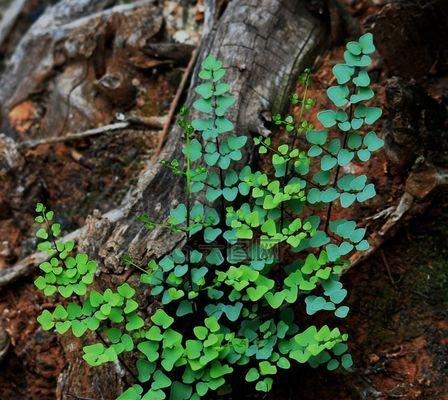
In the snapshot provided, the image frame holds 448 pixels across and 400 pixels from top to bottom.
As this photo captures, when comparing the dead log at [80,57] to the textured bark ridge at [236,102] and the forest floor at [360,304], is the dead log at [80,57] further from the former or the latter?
the textured bark ridge at [236,102]

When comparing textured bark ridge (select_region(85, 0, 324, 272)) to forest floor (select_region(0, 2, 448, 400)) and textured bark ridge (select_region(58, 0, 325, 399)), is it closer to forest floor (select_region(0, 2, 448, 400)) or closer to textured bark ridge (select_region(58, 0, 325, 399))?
textured bark ridge (select_region(58, 0, 325, 399))

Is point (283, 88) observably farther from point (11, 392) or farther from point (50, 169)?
point (11, 392)

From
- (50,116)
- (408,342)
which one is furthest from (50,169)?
(408,342)

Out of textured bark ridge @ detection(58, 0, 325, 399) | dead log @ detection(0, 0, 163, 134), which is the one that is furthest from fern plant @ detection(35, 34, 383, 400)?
dead log @ detection(0, 0, 163, 134)

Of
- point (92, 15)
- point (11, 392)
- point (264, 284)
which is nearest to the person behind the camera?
point (264, 284)

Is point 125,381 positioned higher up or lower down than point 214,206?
lower down

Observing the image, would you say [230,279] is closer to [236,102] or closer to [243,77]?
[236,102]

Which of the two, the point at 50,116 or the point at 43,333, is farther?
the point at 50,116
